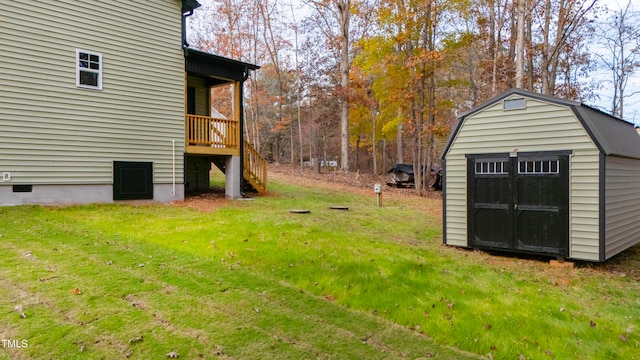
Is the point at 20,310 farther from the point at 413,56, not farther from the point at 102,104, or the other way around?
the point at 413,56

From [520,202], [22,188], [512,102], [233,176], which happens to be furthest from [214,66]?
[520,202]

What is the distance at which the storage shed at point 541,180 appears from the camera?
6.46 metres

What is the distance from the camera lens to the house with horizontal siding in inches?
357

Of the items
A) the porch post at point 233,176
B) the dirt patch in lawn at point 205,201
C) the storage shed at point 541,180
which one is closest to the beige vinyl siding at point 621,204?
the storage shed at point 541,180

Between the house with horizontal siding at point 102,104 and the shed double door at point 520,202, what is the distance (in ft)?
26.2

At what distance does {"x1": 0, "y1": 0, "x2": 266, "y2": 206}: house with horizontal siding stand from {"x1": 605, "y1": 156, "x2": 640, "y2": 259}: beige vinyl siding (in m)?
10.0

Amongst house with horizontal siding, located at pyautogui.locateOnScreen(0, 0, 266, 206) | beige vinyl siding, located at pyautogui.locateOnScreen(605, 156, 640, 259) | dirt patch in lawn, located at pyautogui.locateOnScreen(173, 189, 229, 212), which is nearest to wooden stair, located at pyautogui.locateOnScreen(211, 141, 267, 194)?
house with horizontal siding, located at pyautogui.locateOnScreen(0, 0, 266, 206)

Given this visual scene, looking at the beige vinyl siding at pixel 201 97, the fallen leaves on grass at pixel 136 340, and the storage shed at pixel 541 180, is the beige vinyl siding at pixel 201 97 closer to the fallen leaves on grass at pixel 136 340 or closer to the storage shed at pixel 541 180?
→ the storage shed at pixel 541 180

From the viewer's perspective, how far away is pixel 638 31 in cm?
1972

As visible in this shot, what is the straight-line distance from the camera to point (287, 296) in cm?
501

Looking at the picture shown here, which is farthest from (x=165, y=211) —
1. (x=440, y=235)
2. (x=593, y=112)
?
(x=593, y=112)

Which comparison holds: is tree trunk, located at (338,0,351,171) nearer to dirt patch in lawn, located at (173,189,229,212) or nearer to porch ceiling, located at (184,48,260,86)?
porch ceiling, located at (184,48,260,86)

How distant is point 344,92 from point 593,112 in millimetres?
15493

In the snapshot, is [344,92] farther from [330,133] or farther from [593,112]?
[593,112]
